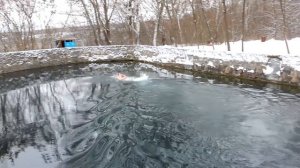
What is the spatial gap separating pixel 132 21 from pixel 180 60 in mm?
6246

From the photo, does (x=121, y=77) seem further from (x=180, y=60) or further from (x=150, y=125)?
(x=150, y=125)

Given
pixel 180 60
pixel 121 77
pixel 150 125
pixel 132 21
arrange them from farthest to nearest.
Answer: pixel 132 21, pixel 180 60, pixel 121 77, pixel 150 125

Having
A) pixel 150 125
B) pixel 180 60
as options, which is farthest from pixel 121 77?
pixel 150 125

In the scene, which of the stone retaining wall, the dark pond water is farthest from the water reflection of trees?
the stone retaining wall

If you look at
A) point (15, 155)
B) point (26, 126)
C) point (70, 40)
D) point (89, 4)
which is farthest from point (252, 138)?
point (89, 4)

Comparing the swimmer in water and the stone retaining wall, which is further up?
the stone retaining wall

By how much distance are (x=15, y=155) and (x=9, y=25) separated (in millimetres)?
15507

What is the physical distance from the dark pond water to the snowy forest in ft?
25.8

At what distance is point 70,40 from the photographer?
17.3m

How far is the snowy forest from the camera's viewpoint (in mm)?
17625

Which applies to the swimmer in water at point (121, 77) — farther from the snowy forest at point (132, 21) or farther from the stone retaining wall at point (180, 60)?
the snowy forest at point (132, 21)

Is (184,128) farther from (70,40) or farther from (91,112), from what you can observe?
(70,40)

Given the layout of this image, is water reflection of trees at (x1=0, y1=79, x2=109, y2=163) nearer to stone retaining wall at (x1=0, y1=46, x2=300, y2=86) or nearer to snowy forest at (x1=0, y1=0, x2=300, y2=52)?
stone retaining wall at (x1=0, y1=46, x2=300, y2=86)

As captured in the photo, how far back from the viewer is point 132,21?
17641 millimetres
